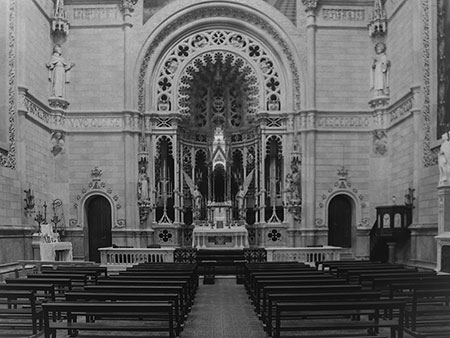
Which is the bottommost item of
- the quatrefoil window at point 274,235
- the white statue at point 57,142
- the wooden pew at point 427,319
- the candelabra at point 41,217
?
the quatrefoil window at point 274,235

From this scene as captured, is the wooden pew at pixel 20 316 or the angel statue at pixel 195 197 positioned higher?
the angel statue at pixel 195 197

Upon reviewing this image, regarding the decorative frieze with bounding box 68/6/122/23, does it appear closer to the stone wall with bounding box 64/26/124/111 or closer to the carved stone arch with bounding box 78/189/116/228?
the stone wall with bounding box 64/26/124/111

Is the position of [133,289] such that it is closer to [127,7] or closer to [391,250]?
[391,250]

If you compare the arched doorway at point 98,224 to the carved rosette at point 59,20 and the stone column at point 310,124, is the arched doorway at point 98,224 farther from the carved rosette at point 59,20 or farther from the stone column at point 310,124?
the stone column at point 310,124

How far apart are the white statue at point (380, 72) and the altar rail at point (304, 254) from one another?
842 cm

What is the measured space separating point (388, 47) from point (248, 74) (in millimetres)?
6787

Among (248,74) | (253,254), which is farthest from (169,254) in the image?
(248,74)

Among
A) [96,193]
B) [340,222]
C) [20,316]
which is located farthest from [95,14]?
[20,316]

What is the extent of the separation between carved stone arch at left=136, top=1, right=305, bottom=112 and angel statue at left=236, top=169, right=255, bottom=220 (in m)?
4.14

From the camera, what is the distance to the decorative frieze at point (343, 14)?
88.6 feet

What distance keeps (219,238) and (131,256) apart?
14.7ft

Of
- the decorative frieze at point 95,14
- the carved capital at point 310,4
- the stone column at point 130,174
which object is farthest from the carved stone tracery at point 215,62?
the decorative frieze at point 95,14

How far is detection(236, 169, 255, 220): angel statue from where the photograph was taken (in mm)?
27391

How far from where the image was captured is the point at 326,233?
85.7 ft
